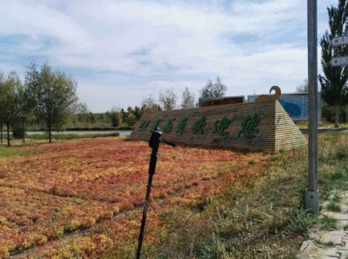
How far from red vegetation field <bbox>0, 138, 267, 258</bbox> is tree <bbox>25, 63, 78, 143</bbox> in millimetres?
14284

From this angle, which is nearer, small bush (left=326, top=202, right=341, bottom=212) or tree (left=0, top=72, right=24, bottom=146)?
small bush (left=326, top=202, right=341, bottom=212)

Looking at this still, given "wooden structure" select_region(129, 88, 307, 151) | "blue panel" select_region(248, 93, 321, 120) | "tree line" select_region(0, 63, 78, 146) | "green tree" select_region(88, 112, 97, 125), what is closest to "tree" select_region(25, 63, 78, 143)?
"tree line" select_region(0, 63, 78, 146)

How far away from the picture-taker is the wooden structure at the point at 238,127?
12766mm

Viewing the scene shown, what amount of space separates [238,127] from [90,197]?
9.63 meters

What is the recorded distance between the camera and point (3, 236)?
15.2ft

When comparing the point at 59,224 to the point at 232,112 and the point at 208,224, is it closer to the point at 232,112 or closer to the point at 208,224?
the point at 208,224

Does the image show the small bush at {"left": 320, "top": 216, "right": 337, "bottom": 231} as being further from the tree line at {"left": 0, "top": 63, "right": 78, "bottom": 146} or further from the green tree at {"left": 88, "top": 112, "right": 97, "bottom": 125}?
the green tree at {"left": 88, "top": 112, "right": 97, "bottom": 125}

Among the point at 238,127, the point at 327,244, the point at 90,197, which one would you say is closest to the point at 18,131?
the point at 238,127

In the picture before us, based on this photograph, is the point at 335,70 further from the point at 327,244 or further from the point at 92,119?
the point at 92,119

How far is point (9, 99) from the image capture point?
22.8m

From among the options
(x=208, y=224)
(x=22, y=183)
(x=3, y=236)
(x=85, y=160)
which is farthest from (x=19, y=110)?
(x=208, y=224)

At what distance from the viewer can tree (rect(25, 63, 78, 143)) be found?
24500 millimetres

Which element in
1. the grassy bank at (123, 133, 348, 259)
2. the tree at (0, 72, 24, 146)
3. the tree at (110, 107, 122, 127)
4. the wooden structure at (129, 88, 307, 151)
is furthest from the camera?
the tree at (110, 107, 122, 127)

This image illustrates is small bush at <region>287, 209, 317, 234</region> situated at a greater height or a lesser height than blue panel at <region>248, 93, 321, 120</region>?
lesser
